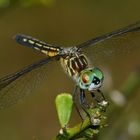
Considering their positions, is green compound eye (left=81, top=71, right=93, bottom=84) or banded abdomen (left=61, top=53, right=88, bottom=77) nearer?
green compound eye (left=81, top=71, right=93, bottom=84)

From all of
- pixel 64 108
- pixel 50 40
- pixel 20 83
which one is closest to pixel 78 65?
pixel 20 83

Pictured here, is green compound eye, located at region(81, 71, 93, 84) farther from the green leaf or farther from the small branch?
the small branch

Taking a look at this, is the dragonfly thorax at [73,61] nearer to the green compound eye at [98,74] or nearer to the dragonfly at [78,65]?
the dragonfly at [78,65]

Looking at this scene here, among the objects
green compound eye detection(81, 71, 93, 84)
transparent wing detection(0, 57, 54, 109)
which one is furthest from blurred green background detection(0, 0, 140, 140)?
green compound eye detection(81, 71, 93, 84)

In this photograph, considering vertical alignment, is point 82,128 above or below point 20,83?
below

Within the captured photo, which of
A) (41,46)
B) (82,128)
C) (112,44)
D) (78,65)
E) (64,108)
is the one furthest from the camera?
(41,46)

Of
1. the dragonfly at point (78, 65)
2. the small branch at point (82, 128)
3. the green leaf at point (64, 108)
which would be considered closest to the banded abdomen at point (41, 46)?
the dragonfly at point (78, 65)

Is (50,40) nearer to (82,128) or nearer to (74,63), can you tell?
(74,63)

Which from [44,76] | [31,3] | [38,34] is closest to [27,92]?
[44,76]
